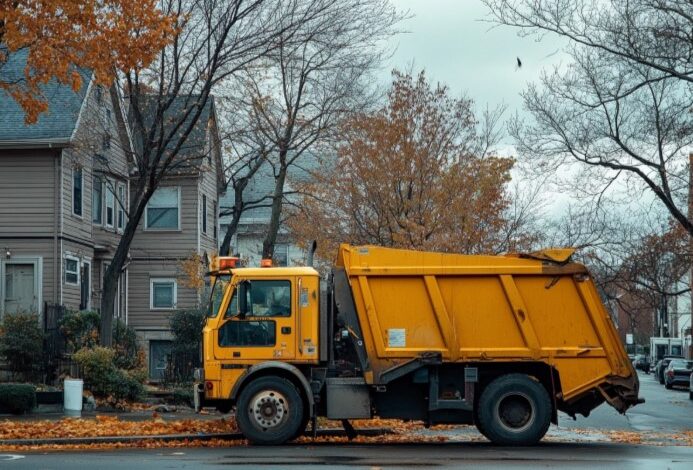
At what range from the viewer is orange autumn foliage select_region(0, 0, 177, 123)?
18.5 meters

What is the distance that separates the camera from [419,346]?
17.8 meters

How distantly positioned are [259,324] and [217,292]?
93cm

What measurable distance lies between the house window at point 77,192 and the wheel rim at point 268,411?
18056 mm

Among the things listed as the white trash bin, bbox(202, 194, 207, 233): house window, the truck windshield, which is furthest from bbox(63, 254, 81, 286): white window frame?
the truck windshield

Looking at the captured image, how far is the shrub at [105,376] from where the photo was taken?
25.0m

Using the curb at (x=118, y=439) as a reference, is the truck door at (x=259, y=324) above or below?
above

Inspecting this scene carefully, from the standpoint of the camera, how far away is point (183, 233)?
133ft

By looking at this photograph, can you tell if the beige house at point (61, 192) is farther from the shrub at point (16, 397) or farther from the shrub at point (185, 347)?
the shrub at point (16, 397)

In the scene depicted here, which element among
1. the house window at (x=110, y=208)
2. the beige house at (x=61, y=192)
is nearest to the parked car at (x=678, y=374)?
the beige house at (x=61, y=192)

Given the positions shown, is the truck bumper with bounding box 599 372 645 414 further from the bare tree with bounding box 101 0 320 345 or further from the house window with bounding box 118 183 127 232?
the house window with bounding box 118 183 127 232

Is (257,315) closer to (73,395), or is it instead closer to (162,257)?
(73,395)

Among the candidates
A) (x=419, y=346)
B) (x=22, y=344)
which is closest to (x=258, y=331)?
(x=419, y=346)

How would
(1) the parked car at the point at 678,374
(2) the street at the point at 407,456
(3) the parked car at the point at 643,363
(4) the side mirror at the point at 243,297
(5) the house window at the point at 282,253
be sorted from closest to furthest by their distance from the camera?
1. (2) the street at the point at 407,456
2. (4) the side mirror at the point at 243,297
3. (1) the parked car at the point at 678,374
4. (5) the house window at the point at 282,253
5. (3) the parked car at the point at 643,363

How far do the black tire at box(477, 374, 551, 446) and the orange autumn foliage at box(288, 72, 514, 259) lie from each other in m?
14.5
